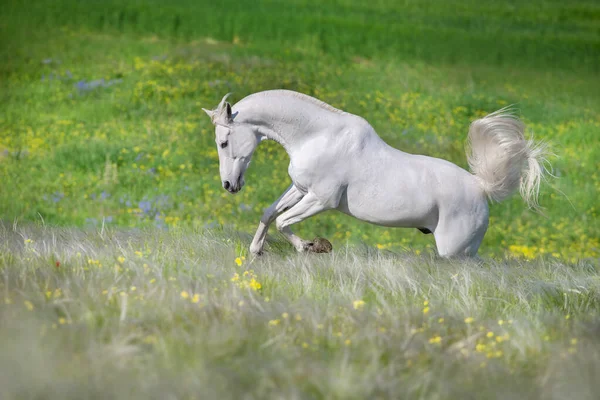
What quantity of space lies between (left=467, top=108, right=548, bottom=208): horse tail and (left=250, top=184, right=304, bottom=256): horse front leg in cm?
161

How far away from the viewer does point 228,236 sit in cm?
780

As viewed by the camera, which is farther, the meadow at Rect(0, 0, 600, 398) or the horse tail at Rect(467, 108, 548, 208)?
the horse tail at Rect(467, 108, 548, 208)

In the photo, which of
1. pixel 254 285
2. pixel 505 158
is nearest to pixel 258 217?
pixel 505 158

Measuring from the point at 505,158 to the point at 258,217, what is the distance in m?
5.47

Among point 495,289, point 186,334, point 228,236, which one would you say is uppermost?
point 186,334

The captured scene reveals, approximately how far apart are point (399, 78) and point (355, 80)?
3.91 feet

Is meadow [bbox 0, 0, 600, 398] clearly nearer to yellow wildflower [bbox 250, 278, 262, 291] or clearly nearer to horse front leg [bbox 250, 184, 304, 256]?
yellow wildflower [bbox 250, 278, 262, 291]

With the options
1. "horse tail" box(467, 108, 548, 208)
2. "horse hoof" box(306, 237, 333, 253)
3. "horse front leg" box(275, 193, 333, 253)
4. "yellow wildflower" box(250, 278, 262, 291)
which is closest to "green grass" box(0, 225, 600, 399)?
"yellow wildflower" box(250, 278, 262, 291)

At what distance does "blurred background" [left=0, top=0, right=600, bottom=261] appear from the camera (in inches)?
476

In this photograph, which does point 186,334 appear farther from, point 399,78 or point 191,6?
point 191,6

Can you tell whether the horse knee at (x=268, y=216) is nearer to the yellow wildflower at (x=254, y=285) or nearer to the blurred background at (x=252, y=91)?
the yellow wildflower at (x=254, y=285)

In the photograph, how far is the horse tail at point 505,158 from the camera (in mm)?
6938

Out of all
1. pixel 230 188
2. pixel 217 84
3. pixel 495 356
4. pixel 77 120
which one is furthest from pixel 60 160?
pixel 495 356

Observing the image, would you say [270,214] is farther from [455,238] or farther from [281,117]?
[455,238]
